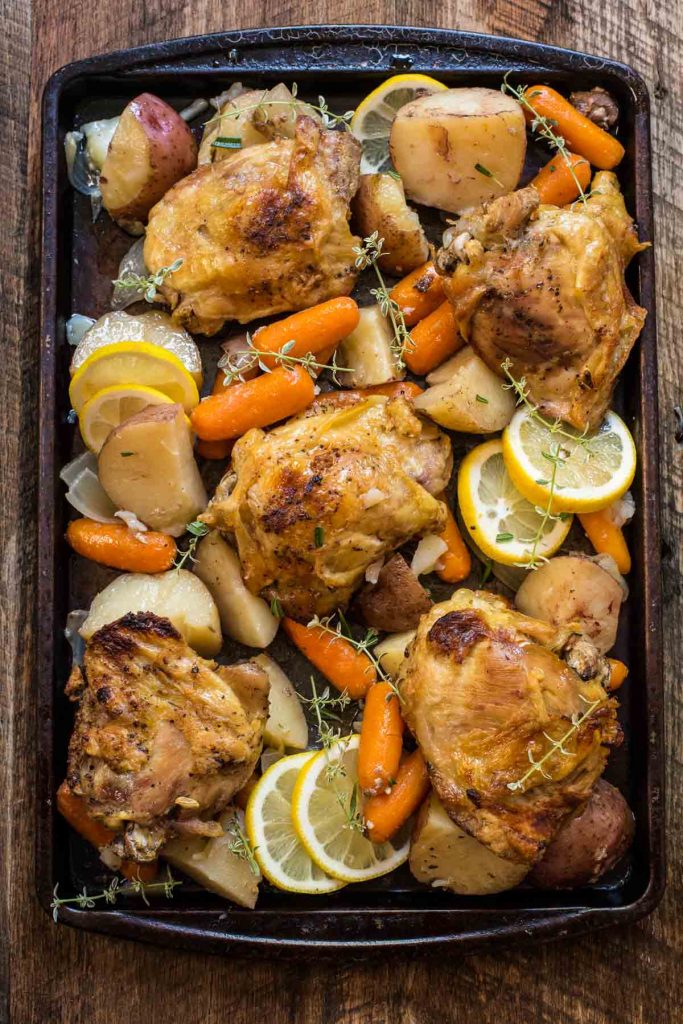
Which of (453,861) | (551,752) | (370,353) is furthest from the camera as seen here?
(370,353)

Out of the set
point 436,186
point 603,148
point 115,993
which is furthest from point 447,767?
point 603,148

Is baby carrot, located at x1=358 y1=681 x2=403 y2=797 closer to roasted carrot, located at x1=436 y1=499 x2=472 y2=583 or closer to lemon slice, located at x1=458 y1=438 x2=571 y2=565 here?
roasted carrot, located at x1=436 y1=499 x2=472 y2=583

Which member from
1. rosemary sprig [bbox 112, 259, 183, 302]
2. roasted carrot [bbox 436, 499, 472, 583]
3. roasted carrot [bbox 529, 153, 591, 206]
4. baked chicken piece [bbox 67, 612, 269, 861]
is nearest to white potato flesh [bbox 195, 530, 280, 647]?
baked chicken piece [bbox 67, 612, 269, 861]

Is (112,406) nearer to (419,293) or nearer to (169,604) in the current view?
(169,604)

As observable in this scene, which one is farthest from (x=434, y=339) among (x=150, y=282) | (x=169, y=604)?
(x=169, y=604)

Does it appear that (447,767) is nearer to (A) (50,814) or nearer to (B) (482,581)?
(B) (482,581)

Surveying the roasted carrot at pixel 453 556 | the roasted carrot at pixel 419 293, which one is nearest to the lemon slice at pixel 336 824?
the roasted carrot at pixel 453 556
